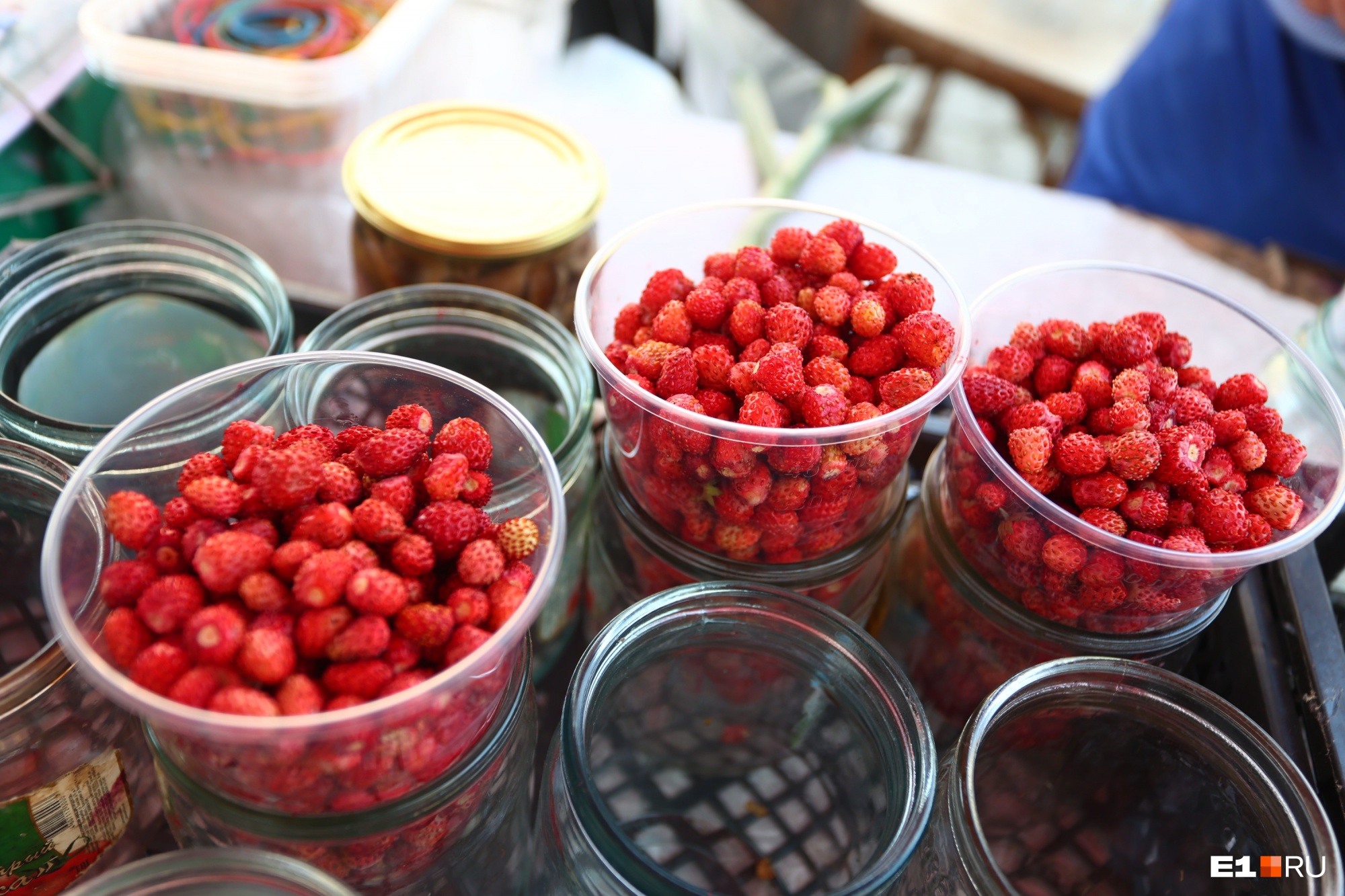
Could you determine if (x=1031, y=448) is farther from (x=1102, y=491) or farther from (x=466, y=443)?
(x=466, y=443)

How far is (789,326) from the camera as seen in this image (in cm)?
60

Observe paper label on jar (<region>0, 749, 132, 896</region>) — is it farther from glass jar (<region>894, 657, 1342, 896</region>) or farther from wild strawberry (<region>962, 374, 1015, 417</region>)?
wild strawberry (<region>962, 374, 1015, 417</region>)

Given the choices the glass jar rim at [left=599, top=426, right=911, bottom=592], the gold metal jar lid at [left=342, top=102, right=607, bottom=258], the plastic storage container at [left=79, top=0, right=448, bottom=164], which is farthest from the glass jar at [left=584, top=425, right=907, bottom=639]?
the plastic storage container at [left=79, top=0, right=448, bottom=164]

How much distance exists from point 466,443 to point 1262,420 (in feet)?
1.79

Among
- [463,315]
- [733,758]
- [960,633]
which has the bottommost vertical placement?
[733,758]

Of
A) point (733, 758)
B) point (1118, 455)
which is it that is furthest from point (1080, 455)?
point (733, 758)

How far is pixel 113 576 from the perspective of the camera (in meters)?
0.46

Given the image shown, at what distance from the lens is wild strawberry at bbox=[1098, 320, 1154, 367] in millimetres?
640

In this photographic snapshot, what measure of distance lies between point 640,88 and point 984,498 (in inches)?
51.1

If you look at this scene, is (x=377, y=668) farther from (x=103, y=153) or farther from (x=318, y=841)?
(x=103, y=153)

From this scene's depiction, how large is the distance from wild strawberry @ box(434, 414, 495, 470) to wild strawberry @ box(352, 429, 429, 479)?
16 mm

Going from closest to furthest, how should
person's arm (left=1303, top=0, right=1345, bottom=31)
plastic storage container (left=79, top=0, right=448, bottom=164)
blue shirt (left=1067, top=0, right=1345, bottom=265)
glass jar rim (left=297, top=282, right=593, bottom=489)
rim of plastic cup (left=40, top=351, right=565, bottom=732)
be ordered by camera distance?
rim of plastic cup (left=40, top=351, right=565, bottom=732)
glass jar rim (left=297, top=282, right=593, bottom=489)
plastic storage container (left=79, top=0, right=448, bottom=164)
person's arm (left=1303, top=0, right=1345, bottom=31)
blue shirt (left=1067, top=0, right=1345, bottom=265)

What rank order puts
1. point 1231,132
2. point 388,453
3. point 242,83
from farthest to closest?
1. point 1231,132
2. point 242,83
3. point 388,453

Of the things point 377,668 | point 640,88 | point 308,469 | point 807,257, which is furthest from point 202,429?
point 640,88
